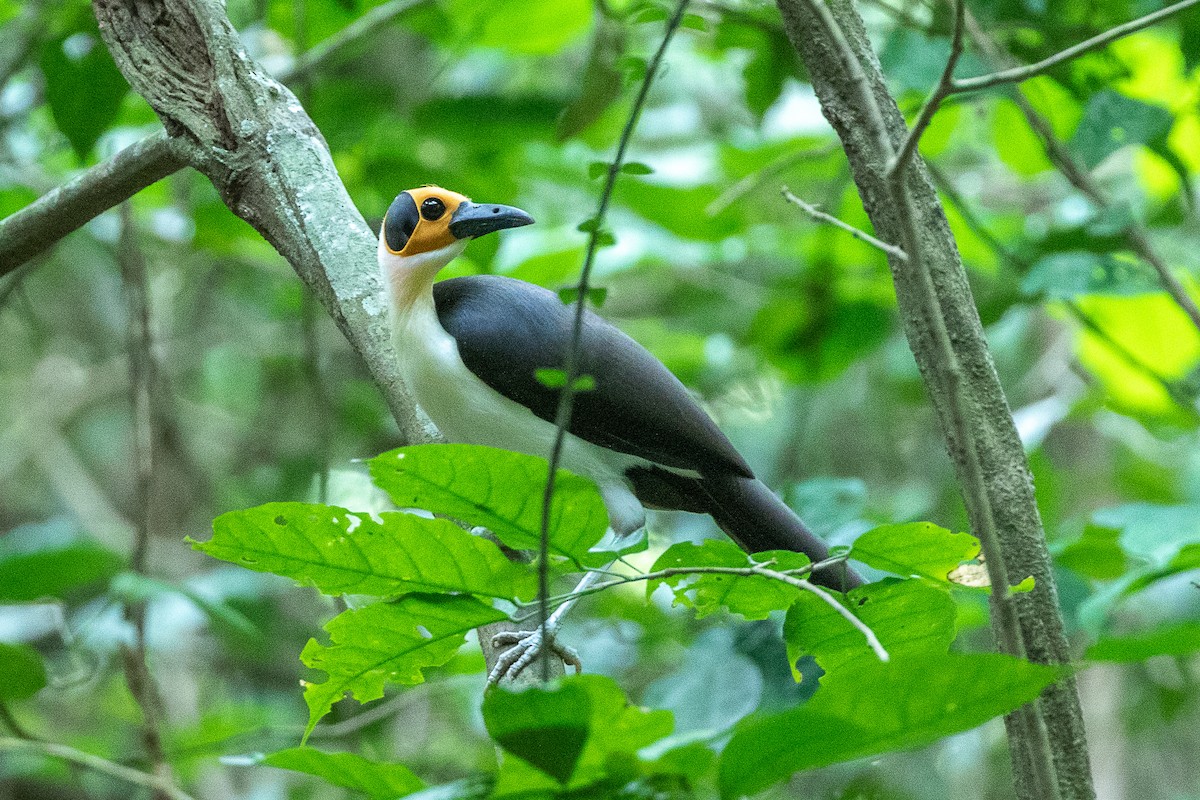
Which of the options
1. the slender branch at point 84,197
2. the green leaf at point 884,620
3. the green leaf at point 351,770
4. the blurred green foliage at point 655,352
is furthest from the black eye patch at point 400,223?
the green leaf at point 351,770

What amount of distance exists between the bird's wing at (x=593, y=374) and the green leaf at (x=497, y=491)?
0.81 m

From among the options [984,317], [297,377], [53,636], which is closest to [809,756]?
[984,317]

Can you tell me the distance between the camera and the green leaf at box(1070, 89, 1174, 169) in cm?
239

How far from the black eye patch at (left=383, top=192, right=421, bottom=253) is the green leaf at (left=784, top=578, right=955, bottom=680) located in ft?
3.69

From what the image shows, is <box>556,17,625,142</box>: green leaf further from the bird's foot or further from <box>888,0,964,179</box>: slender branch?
<box>888,0,964,179</box>: slender branch

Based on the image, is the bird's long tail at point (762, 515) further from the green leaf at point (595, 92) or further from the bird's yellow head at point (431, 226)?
the green leaf at point (595, 92)

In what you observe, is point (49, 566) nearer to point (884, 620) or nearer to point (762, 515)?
point (762, 515)

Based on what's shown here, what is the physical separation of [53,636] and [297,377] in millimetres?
1680

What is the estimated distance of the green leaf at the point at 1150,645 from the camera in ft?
4.87

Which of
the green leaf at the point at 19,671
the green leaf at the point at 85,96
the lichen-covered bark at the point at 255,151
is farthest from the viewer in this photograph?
the green leaf at the point at 85,96

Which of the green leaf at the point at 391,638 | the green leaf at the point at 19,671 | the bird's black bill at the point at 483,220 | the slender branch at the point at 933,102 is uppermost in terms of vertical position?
the bird's black bill at the point at 483,220

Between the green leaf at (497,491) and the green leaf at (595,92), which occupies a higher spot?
the green leaf at (595,92)

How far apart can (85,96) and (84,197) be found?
0.53 metres

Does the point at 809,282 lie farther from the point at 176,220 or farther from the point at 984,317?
the point at 176,220
